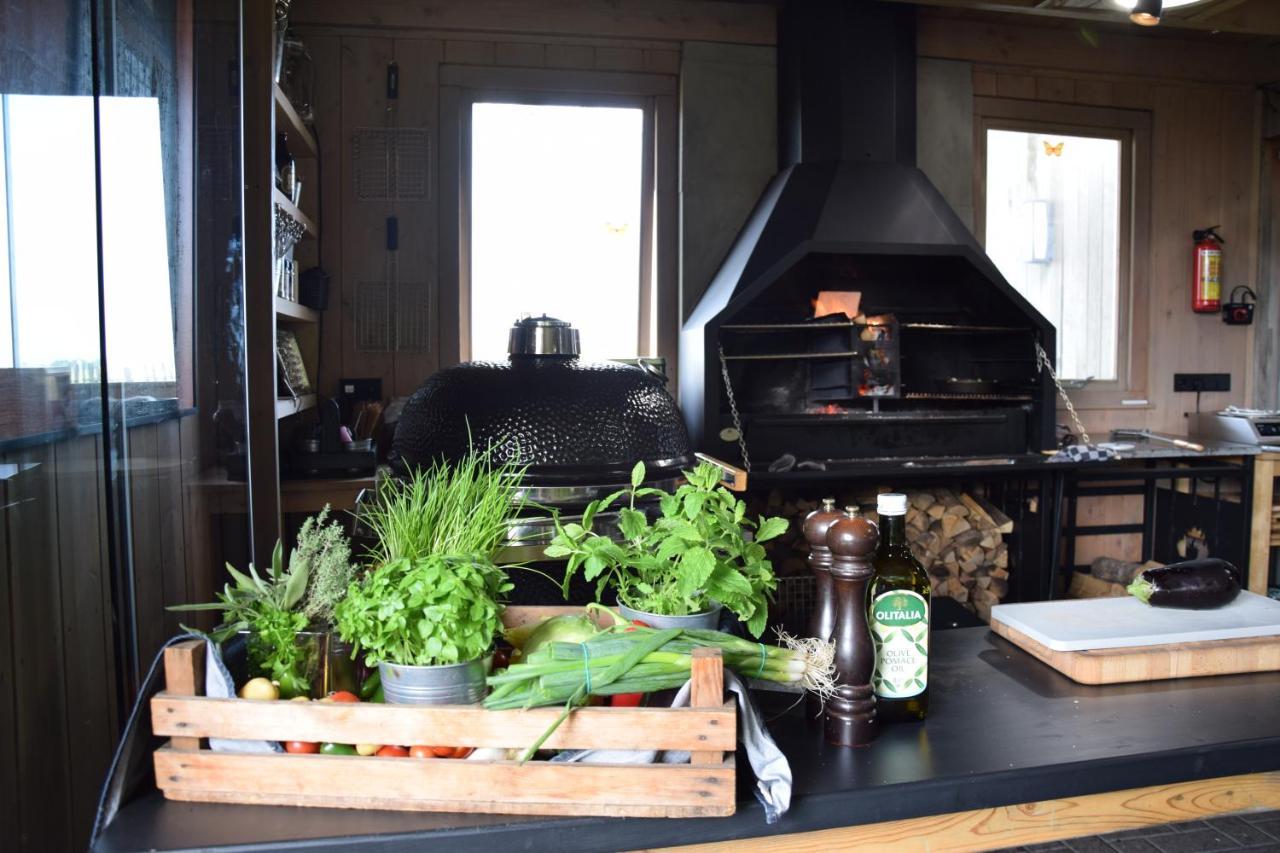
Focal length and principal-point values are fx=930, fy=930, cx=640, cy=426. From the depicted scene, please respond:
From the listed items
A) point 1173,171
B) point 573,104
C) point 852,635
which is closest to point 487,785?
point 852,635

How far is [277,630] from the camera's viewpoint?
1.04 m

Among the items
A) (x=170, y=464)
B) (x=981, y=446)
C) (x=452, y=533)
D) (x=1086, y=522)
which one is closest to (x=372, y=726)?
(x=452, y=533)

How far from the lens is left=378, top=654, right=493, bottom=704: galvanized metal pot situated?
37.2 inches

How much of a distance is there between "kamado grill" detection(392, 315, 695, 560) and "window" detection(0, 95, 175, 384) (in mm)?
487

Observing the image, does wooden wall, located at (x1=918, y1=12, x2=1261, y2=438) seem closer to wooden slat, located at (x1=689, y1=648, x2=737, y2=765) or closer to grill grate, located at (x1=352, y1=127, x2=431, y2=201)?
grill grate, located at (x1=352, y1=127, x2=431, y2=201)

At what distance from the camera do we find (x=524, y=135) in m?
4.15

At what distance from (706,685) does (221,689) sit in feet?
1.65

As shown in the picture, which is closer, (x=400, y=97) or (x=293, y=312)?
(x=293, y=312)

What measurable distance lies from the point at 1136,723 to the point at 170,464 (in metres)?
1.67

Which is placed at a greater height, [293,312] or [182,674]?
[293,312]

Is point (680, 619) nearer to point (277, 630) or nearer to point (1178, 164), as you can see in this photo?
point (277, 630)

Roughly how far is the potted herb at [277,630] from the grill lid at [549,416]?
476mm

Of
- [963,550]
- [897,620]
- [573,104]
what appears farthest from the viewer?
[573,104]

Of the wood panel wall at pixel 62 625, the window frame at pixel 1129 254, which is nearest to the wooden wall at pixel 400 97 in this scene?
the wood panel wall at pixel 62 625
